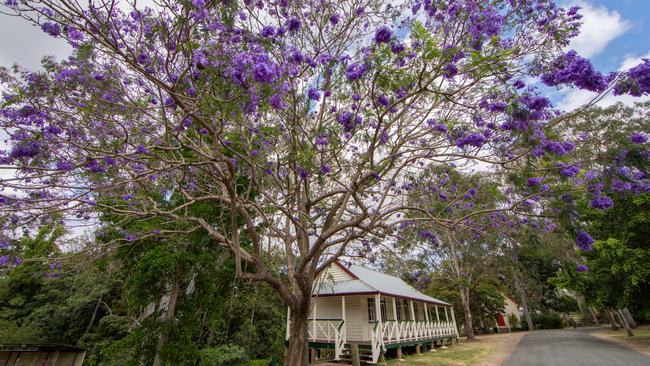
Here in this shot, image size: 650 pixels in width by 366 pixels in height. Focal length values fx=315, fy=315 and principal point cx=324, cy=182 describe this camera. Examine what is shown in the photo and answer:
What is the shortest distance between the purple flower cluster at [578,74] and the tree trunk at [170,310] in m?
9.61

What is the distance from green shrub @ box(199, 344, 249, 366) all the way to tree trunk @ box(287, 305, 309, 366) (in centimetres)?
440

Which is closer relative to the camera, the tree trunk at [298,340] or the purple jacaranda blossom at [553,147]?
the purple jacaranda blossom at [553,147]

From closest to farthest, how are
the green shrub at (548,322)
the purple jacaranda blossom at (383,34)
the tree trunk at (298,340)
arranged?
1. the purple jacaranda blossom at (383,34)
2. the tree trunk at (298,340)
3. the green shrub at (548,322)

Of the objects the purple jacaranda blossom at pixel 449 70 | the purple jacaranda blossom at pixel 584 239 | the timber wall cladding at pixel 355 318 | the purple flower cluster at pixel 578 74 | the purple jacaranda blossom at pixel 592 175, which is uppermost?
the purple jacaranda blossom at pixel 449 70

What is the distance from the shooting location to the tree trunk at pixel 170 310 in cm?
847

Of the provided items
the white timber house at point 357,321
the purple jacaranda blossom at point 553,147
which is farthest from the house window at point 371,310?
the purple jacaranda blossom at point 553,147

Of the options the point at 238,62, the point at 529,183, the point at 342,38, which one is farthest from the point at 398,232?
the point at 238,62

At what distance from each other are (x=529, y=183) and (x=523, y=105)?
1.35 m

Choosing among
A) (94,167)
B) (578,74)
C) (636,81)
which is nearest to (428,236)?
(578,74)

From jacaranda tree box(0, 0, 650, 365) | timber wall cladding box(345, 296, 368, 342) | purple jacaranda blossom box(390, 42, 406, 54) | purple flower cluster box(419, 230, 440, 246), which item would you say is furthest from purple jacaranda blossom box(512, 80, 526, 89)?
timber wall cladding box(345, 296, 368, 342)

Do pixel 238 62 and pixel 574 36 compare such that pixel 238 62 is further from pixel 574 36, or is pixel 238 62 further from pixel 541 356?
pixel 541 356

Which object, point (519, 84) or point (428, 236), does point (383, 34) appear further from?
point (428, 236)

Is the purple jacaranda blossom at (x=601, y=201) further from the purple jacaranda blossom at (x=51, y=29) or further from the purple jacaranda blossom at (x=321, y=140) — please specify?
the purple jacaranda blossom at (x=51, y=29)

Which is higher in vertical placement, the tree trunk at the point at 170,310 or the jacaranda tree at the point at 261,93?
the jacaranda tree at the point at 261,93
